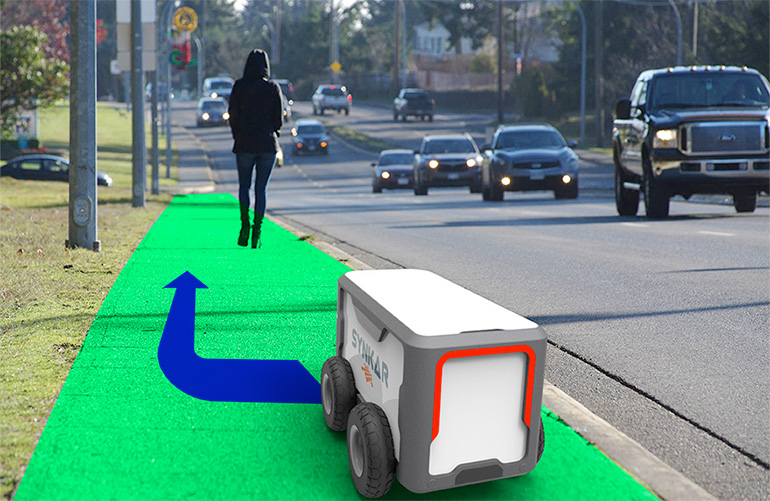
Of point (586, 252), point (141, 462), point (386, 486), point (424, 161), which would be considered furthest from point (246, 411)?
point (424, 161)

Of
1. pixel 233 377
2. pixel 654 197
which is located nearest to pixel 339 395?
pixel 233 377

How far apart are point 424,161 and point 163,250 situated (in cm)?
1803

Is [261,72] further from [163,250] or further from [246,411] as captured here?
[246,411]

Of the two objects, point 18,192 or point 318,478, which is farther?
point 18,192

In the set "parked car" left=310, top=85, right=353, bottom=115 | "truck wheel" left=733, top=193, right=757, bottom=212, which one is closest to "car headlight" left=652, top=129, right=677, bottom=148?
"truck wheel" left=733, top=193, right=757, bottom=212

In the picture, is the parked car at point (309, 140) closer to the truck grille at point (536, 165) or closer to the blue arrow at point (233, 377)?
the truck grille at point (536, 165)

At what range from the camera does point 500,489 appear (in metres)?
4.06

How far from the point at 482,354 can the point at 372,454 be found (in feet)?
1.85

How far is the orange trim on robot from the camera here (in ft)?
12.1

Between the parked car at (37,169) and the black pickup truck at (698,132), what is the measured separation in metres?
25.5

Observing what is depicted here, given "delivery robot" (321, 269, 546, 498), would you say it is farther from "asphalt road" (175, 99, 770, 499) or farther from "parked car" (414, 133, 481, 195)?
"parked car" (414, 133, 481, 195)

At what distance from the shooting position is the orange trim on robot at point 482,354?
12.1ft

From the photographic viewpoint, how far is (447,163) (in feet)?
95.8

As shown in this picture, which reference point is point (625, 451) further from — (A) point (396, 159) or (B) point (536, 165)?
(A) point (396, 159)
